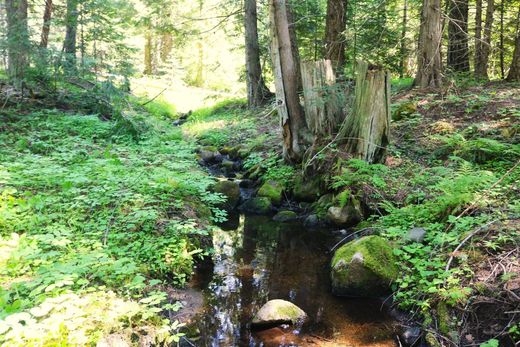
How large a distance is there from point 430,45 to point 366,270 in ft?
25.9

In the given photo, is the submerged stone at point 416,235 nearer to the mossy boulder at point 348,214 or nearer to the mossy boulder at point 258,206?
the mossy boulder at point 348,214

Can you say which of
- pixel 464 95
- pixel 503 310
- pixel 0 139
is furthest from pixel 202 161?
pixel 503 310

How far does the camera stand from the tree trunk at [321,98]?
8.61 m

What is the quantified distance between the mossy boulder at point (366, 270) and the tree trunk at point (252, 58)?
11.7 metres

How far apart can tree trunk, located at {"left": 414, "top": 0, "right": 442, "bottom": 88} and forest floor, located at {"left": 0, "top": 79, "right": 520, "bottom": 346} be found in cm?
112

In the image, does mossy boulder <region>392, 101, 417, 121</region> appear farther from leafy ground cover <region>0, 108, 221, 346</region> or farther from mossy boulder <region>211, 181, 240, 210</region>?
leafy ground cover <region>0, 108, 221, 346</region>

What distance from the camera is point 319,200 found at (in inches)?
321

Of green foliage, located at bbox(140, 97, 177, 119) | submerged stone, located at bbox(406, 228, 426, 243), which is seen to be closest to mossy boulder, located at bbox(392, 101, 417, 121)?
submerged stone, located at bbox(406, 228, 426, 243)

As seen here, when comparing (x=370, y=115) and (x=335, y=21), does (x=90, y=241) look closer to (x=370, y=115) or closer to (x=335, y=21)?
(x=370, y=115)

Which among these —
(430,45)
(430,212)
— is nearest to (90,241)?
(430,212)

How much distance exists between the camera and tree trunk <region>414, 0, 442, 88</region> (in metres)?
10.3

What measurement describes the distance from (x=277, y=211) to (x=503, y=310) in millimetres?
5379

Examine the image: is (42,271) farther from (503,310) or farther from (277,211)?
(277,211)

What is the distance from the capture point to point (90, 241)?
4.50 meters
